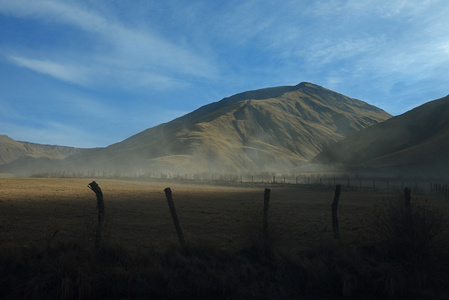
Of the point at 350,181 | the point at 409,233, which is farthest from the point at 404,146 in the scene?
the point at 409,233

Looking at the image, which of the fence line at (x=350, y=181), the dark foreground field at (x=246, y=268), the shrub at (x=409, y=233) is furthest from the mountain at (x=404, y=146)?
the dark foreground field at (x=246, y=268)

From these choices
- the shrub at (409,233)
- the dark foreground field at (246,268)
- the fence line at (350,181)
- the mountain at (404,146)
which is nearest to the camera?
the dark foreground field at (246,268)

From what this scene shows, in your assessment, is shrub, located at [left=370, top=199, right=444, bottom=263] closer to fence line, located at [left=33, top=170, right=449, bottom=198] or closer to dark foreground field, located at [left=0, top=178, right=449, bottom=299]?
dark foreground field, located at [left=0, top=178, right=449, bottom=299]

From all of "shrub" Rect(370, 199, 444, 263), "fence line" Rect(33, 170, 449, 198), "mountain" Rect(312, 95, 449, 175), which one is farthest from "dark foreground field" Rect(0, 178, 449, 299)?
"mountain" Rect(312, 95, 449, 175)

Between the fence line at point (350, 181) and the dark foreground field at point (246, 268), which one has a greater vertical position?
the fence line at point (350, 181)

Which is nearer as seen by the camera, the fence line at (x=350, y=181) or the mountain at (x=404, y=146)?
the fence line at (x=350, y=181)

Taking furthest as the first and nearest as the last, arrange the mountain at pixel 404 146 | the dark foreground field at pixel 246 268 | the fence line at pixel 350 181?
the mountain at pixel 404 146
the fence line at pixel 350 181
the dark foreground field at pixel 246 268

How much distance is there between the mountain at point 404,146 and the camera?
Result: 9125 centimetres

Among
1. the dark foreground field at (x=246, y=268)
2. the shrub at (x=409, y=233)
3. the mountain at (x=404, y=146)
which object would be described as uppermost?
the mountain at (x=404, y=146)

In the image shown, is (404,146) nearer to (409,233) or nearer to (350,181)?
(350,181)

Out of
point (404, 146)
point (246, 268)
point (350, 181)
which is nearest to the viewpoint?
point (246, 268)

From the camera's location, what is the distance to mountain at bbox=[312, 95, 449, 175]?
299ft

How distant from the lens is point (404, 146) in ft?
375

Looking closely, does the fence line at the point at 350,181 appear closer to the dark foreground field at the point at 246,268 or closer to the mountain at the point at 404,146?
the mountain at the point at 404,146
